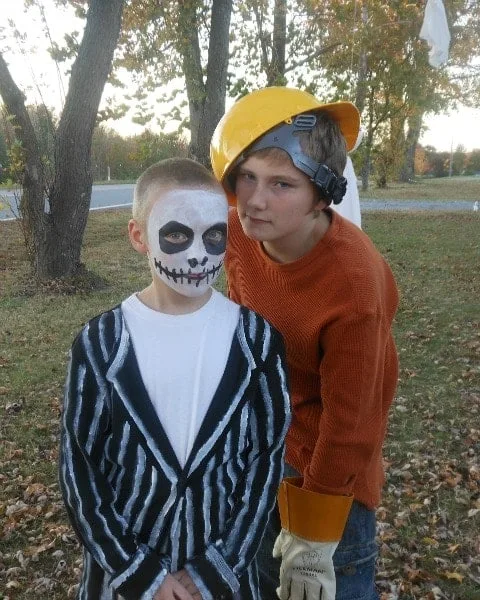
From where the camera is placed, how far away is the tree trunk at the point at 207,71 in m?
9.80

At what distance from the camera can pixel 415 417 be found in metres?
5.59

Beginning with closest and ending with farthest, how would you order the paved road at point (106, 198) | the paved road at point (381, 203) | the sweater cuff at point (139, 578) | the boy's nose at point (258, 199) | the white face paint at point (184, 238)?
the sweater cuff at point (139, 578) → the white face paint at point (184, 238) → the boy's nose at point (258, 199) → the paved road at point (106, 198) → the paved road at point (381, 203)

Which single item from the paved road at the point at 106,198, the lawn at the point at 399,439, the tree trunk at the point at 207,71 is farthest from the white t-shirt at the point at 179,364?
the paved road at the point at 106,198

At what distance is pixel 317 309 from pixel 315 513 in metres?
0.64

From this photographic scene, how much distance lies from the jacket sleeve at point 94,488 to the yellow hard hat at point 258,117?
684 millimetres

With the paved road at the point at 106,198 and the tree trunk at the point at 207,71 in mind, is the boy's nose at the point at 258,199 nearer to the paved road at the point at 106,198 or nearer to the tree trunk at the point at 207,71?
the tree trunk at the point at 207,71

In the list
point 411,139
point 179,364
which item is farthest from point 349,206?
point 411,139

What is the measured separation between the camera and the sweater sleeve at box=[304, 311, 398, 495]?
71.3 inches

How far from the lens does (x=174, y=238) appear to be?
69.9 inches

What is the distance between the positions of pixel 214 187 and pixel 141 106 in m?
10.7

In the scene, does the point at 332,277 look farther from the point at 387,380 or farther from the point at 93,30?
the point at 93,30

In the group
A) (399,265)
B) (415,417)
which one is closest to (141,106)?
(399,265)

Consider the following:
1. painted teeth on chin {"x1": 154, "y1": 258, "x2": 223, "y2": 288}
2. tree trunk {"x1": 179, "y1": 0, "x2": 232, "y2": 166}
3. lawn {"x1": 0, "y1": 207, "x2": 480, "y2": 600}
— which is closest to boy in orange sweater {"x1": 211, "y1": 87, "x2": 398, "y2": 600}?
painted teeth on chin {"x1": 154, "y1": 258, "x2": 223, "y2": 288}

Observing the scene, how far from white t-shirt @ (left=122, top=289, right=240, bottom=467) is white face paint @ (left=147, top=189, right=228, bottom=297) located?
0.34 ft
